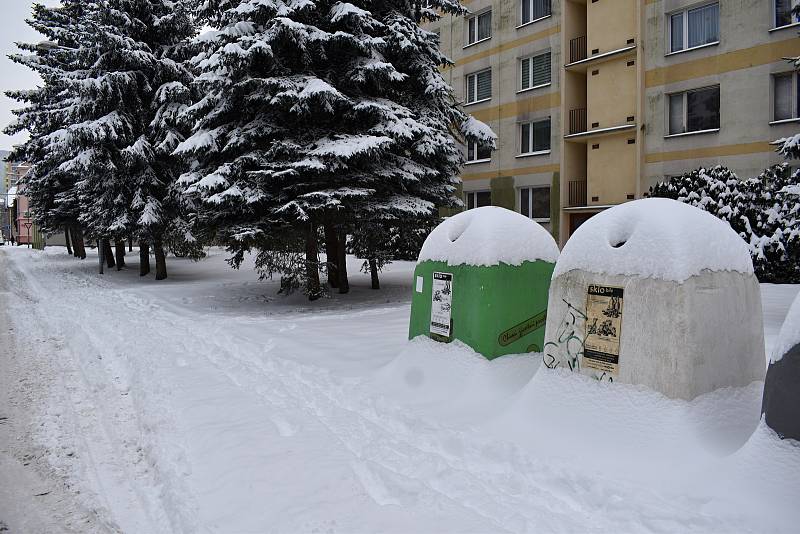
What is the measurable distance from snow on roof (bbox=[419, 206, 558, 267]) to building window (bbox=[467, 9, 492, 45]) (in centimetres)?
2050

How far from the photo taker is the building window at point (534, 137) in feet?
73.9

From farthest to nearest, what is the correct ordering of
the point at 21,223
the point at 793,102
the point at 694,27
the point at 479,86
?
the point at 21,223 → the point at 479,86 → the point at 694,27 → the point at 793,102

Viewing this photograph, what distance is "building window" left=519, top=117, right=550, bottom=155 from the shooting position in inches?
887

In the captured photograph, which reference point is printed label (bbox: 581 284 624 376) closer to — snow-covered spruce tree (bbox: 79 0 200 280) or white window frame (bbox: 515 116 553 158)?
snow-covered spruce tree (bbox: 79 0 200 280)

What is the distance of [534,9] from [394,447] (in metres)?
22.2

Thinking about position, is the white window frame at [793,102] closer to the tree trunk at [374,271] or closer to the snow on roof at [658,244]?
the tree trunk at [374,271]

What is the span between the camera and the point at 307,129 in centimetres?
1177

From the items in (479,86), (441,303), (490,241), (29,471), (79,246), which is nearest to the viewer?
(29,471)

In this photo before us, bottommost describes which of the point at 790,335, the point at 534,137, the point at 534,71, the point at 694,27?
the point at 790,335

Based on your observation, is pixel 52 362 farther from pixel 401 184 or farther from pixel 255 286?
pixel 255 286

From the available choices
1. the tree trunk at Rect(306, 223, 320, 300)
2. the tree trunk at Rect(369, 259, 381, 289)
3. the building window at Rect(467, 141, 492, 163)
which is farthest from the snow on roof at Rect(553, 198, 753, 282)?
the building window at Rect(467, 141, 492, 163)

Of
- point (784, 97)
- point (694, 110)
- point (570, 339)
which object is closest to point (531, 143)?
point (694, 110)

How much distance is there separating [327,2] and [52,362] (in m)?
8.59

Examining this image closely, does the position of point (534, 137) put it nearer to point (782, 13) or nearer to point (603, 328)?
point (782, 13)
